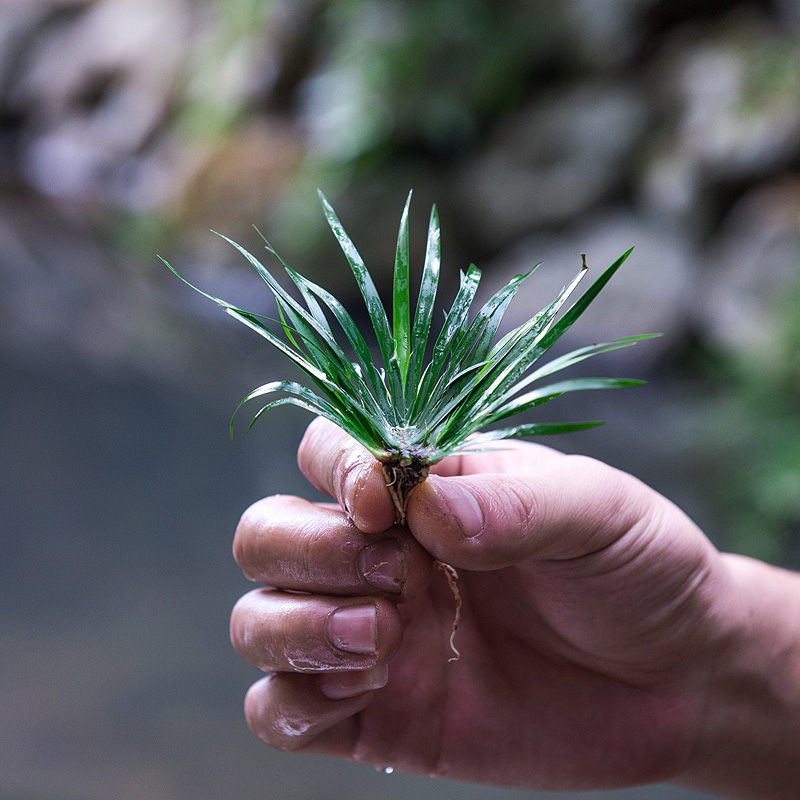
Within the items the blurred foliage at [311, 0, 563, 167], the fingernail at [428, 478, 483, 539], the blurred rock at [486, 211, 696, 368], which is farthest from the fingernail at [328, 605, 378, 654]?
the blurred foliage at [311, 0, 563, 167]

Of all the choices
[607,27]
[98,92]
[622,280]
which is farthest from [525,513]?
[98,92]

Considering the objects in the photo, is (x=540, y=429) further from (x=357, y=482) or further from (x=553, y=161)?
(x=553, y=161)

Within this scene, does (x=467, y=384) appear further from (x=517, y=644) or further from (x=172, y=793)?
(x=172, y=793)

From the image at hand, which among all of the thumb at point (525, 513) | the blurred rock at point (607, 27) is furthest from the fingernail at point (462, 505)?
the blurred rock at point (607, 27)

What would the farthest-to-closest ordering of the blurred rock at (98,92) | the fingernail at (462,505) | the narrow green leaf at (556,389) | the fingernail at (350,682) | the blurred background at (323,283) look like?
the blurred rock at (98,92)
the blurred background at (323,283)
the fingernail at (350,682)
the fingernail at (462,505)
the narrow green leaf at (556,389)

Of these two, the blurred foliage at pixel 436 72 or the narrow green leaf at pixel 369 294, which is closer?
the narrow green leaf at pixel 369 294

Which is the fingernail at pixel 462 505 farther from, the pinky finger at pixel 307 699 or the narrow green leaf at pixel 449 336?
the pinky finger at pixel 307 699

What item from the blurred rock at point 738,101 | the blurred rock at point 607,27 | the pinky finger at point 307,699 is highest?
the blurred rock at point 607,27

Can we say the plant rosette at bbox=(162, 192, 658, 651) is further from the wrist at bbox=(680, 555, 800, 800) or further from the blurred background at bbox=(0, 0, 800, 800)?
the blurred background at bbox=(0, 0, 800, 800)
